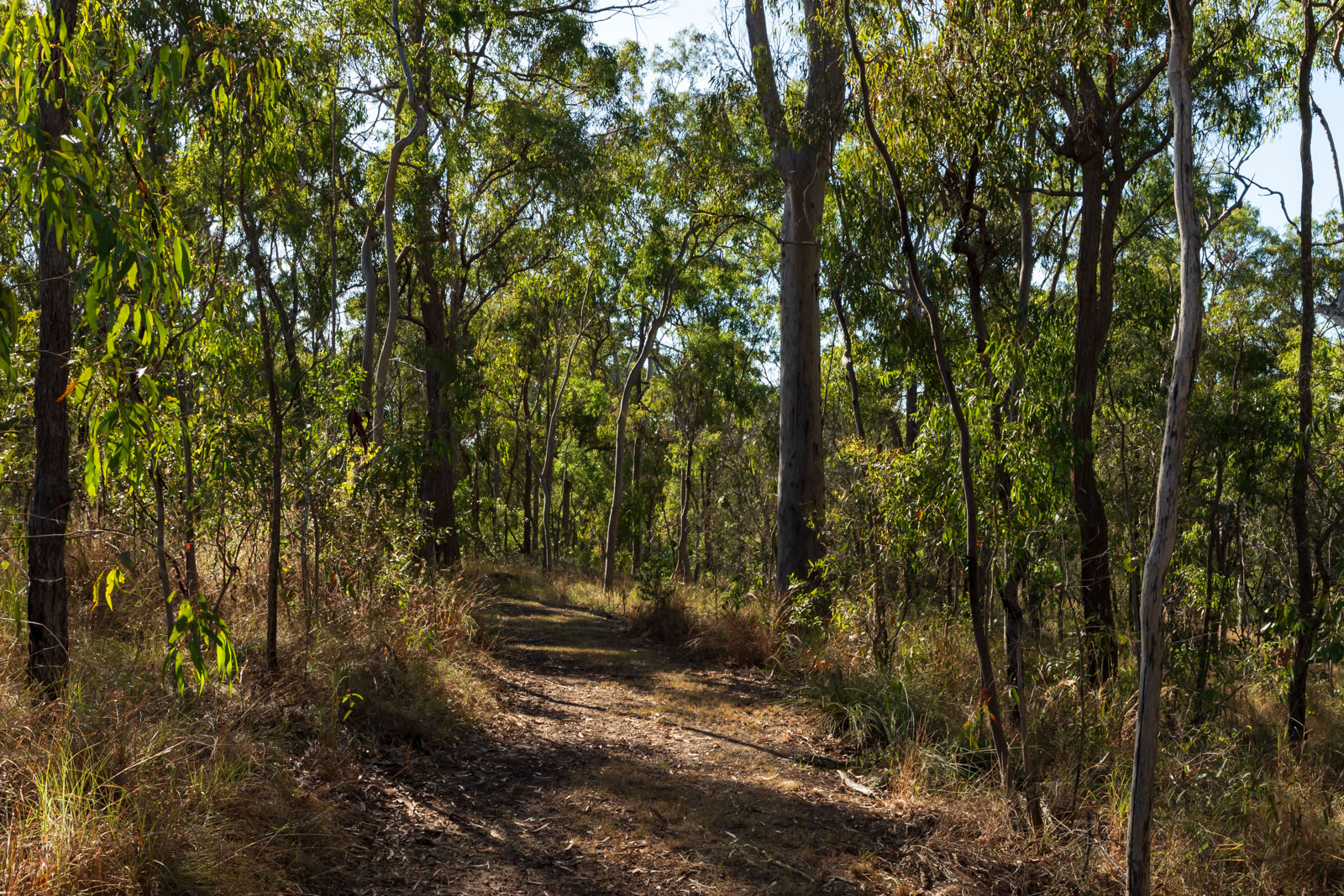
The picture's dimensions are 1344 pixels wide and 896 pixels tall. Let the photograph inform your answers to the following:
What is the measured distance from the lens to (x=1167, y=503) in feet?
10.8

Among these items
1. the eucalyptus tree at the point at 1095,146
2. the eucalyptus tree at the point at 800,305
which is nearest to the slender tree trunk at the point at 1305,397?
the eucalyptus tree at the point at 1095,146

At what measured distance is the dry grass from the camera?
290 centimetres

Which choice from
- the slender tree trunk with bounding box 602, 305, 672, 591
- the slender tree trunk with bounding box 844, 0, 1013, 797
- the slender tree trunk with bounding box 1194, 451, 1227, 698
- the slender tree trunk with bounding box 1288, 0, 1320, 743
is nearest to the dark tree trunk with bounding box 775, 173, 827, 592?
the slender tree trunk with bounding box 1194, 451, 1227, 698

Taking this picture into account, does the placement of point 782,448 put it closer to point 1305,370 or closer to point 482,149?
point 1305,370

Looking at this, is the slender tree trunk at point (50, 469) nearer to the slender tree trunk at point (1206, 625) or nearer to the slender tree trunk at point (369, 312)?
the slender tree trunk at point (369, 312)

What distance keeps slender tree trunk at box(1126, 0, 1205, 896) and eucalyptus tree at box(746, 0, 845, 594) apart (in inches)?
229

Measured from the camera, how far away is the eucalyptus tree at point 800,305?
937cm

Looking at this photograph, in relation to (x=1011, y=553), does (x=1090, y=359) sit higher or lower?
higher

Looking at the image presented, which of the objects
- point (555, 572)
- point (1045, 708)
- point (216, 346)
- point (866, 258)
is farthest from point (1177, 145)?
point (555, 572)

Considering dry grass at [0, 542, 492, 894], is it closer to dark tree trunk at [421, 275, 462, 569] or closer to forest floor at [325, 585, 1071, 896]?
forest floor at [325, 585, 1071, 896]

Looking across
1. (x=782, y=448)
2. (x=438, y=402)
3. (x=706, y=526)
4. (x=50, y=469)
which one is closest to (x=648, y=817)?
(x=50, y=469)

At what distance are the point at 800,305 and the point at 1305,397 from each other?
4.80 metres

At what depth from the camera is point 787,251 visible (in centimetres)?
993

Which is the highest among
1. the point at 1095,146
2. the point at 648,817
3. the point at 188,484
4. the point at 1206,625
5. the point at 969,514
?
the point at 1095,146
